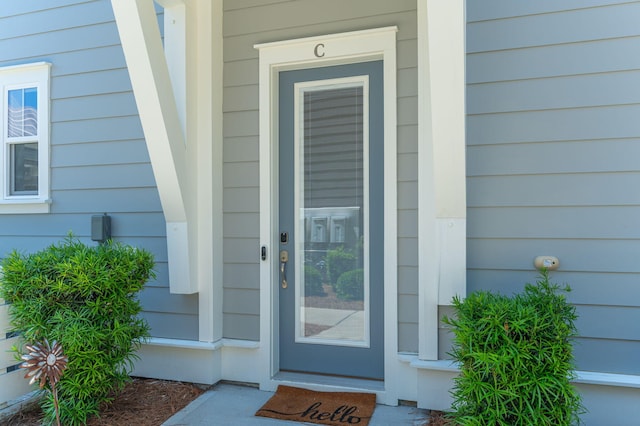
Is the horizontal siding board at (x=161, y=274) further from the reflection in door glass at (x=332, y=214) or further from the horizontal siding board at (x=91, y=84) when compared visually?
the horizontal siding board at (x=91, y=84)

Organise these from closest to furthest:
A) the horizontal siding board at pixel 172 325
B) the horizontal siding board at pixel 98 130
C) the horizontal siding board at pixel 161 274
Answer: the horizontal siding board at pixel 172 325 → the horizontal siding board at pixel 161 274 → the horizontal siding board at pixel 98 130

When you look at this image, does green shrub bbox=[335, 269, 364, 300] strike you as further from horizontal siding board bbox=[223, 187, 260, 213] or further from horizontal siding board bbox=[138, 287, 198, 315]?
horizontal siding board bbox=[138, 287, 198, 315]

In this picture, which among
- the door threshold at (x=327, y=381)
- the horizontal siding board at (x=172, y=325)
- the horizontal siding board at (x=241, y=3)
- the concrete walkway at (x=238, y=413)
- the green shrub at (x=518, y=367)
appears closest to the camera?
the green shrub at (x=518, y=367)

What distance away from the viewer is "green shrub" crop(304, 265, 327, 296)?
3020 millimetres

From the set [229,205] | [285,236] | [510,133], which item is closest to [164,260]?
[229,205]

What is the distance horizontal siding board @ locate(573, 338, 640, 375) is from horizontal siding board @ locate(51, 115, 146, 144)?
3215 mm

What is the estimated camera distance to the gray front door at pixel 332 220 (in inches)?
113

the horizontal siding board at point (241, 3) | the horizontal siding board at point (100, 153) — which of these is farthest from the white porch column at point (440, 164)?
the horizontal siding board at point (100, 153)

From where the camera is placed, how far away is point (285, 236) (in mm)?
3068

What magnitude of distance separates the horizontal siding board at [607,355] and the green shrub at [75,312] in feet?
8.38

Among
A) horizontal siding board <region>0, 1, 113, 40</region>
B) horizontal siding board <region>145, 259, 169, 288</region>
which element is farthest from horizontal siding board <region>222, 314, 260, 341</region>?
horizontal siding board <region>0, 1, 113, 40</region>

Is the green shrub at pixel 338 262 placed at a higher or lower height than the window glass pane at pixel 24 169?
lower

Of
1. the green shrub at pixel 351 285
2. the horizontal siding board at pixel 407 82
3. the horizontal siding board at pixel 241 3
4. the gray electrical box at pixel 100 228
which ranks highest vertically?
the horizontal siding board at pixel 241 3

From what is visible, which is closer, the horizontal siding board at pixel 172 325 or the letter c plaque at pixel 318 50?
the letter c plaque at pixel 318 50
